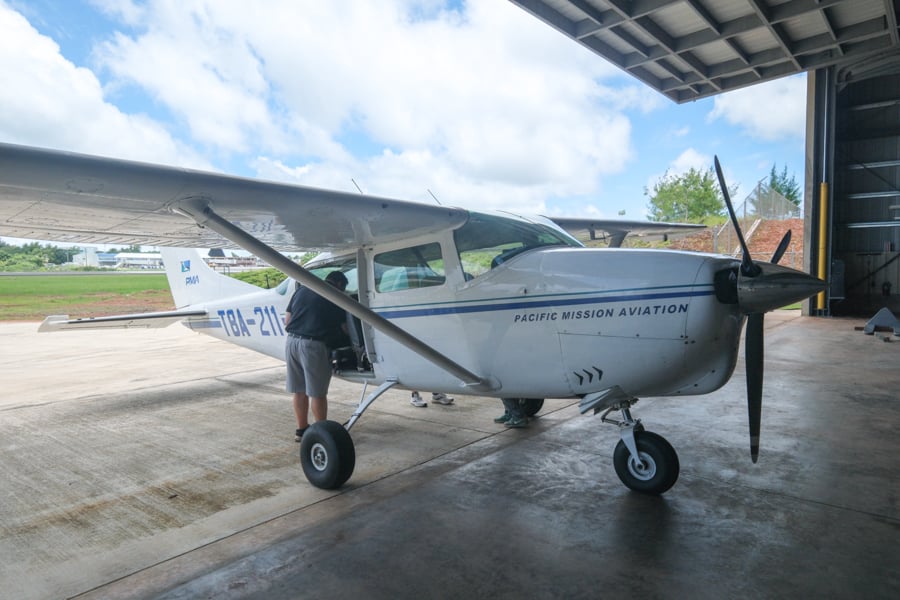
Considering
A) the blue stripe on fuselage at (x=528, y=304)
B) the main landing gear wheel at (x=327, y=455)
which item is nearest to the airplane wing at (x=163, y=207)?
the blue stripe on fuselage at (x=528, y=304)

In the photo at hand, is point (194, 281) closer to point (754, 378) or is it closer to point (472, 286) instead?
point (472, 286)

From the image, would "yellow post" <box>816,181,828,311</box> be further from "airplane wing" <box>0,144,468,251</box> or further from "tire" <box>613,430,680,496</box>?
→ "airplane wing" <box>0,144,468,251</box>

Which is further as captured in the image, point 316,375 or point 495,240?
point 316,375

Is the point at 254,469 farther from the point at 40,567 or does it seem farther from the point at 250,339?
the point at 250,339

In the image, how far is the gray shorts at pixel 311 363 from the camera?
4.38 meters

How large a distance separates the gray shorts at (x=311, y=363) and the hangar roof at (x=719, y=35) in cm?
690

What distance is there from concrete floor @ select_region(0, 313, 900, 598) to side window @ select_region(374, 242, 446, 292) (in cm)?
142

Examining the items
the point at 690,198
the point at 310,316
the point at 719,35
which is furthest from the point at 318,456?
the point at 690,198

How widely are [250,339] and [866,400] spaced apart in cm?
705

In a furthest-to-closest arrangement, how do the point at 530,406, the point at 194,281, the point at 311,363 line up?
the point at 194,281
the point at 530,406
the point at 311,363

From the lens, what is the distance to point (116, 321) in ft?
21.3

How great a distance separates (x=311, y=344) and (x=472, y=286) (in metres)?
1.61

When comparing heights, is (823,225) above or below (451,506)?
above

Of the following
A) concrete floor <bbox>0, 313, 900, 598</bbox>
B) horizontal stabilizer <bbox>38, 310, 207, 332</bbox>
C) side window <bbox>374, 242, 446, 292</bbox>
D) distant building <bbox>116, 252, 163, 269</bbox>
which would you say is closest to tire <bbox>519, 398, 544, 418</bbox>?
concrete floor <bbox>0, 313, 900, 598</bbox>
